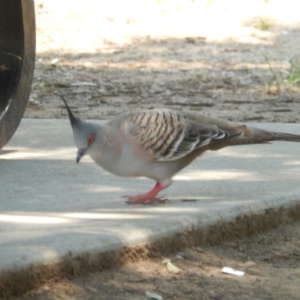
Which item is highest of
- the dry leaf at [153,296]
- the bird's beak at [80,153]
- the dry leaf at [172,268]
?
the bird's beak at [80,153]

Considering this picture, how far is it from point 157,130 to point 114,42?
7233 millimetres

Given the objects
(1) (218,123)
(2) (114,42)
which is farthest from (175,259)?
(2) (114,42)

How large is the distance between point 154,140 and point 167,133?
106mm

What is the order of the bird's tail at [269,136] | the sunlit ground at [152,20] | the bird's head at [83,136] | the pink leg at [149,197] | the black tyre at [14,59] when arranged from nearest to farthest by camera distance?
the bird's head at [83,136], the pink leg at [149,197], the bird's tail at [269,136], the black tyre at [14,59], the sunlit ground at [152,20]

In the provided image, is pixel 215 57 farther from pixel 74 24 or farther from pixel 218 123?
pixel 218 123

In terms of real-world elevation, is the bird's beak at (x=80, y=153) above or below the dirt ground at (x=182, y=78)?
above

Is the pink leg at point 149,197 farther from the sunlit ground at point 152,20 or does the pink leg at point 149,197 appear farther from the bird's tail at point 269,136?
the sunlit ground at point 152,20

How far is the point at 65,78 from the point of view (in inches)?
384

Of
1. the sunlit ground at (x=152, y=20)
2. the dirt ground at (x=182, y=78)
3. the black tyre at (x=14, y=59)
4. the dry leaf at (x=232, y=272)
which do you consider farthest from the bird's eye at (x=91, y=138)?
the sunlit ground at (x=152, y=20)

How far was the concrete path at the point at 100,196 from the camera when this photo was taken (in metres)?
3.57

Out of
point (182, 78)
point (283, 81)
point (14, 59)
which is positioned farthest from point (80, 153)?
point (182, 78)

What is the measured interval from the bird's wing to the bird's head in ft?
0.76

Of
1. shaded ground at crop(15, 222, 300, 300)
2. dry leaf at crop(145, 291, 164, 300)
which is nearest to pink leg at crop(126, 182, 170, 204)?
shaded ground at crop(15, 222, 300, 300)

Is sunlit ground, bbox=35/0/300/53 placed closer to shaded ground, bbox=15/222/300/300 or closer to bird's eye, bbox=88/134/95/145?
bird's eye, bbox=88/134/95/145
